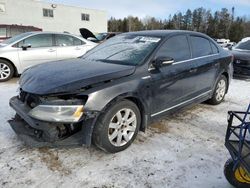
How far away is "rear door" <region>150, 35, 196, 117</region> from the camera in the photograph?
146 inches

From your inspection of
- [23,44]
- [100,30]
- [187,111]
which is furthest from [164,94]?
[100,30]

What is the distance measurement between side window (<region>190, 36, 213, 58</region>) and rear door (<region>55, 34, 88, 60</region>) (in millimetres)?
4422

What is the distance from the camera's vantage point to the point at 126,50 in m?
4.01

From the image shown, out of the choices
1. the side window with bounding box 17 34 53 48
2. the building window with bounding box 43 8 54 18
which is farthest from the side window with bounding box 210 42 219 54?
the building window with bounding box 43 8 54 18

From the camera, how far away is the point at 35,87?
3.10 m

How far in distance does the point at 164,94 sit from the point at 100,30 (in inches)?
1354

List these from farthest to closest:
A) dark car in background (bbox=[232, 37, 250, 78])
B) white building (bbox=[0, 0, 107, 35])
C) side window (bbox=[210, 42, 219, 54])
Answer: white building (bbox=[0, 0, 107, 35]), dark car in background (bbox=[232, 37, 250, 78]), side window (bbox=[210, 42, 219, 54])

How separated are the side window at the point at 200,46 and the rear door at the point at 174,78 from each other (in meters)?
0.19

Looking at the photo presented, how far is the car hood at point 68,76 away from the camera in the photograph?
2967mm

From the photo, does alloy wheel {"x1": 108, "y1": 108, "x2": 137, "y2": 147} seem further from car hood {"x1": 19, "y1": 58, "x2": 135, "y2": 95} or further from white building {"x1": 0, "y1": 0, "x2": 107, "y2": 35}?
white building {"x1": 0, "y1": 0, "x2": 107, "y2": 35}

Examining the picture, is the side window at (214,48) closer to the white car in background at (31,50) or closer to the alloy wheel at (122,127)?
the alloy wheel at (122,127)

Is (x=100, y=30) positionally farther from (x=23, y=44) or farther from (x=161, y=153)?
(x=161, y=153)

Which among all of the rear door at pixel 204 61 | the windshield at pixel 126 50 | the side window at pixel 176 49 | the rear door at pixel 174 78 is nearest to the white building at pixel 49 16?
the windshield at pixel 126 50

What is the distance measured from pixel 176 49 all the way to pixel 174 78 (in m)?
0.52
